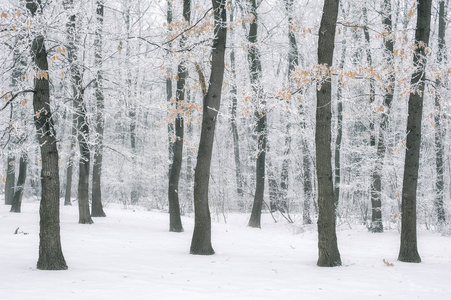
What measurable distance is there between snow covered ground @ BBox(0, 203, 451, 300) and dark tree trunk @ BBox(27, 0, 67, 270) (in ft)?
1.07

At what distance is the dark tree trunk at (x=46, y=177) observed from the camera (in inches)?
271

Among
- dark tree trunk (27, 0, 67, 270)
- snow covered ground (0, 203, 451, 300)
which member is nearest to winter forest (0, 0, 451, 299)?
dark tree trunk (27, 0, 67, 270)

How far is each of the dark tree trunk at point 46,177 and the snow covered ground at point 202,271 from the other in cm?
33

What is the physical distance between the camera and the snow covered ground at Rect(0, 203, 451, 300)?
585 cm

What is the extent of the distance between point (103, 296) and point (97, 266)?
2263 mm

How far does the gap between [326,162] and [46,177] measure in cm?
507

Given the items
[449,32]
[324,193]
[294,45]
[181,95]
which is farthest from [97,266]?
[449,32]

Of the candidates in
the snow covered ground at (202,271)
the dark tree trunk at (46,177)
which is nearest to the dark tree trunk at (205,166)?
the snow covered ground at (202,271)

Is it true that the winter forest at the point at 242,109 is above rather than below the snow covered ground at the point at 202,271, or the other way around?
above

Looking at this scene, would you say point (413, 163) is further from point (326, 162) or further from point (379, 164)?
point (379, 164)

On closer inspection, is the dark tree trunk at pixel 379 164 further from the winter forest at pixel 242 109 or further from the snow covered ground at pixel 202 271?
the snow covered ground at pixel 202 271

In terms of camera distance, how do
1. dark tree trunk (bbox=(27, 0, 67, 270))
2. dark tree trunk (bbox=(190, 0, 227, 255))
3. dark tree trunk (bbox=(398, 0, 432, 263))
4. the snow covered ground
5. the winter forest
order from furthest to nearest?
dark tree trunk (bbox=(190, 0, 227, 255)) → dark tree trunk (bbox=(398, 0, 432, 263)) → the winter forest → dark tree trunk (bbox=(27, 0, 67, 270)) → the snow covered ground

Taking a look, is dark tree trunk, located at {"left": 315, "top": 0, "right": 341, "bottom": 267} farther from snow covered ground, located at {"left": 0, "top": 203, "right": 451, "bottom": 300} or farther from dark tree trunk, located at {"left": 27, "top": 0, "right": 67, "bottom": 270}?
dark tree trunk, located at {"left": 27, "top": 0, "right": 67, "bottom": 270}

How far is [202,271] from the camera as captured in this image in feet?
24.8
